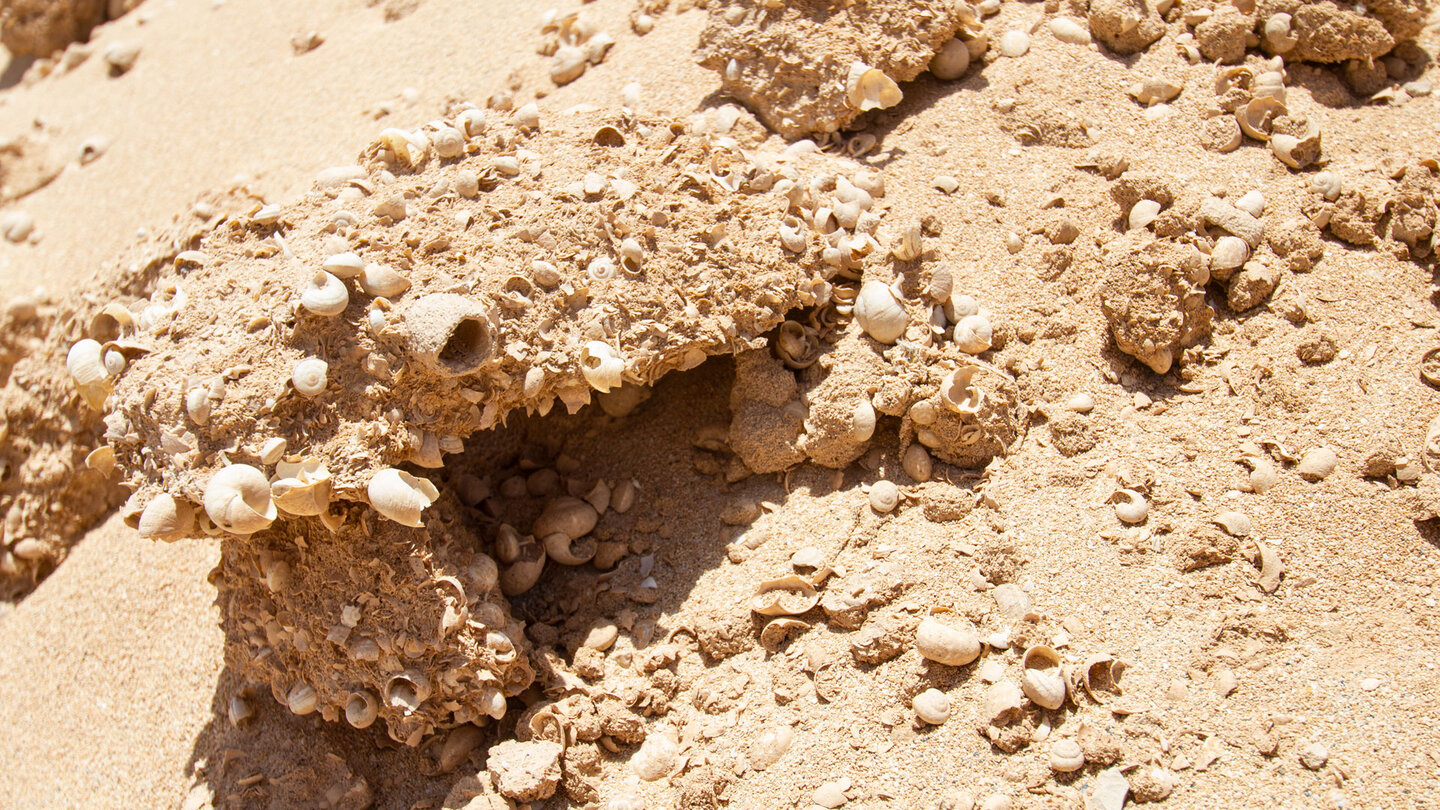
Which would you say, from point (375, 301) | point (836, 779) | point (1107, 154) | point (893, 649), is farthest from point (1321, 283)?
point (375, 301)

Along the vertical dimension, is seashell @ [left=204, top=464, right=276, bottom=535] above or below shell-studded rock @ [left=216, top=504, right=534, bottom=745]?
above

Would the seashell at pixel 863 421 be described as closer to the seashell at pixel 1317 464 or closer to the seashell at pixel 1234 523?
the seashell at pixel 1234 523

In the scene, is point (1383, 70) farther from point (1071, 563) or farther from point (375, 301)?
point (375, 301)

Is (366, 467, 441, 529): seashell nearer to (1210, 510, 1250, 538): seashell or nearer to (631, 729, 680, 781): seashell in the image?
(631, 729, 680, 781): seashell

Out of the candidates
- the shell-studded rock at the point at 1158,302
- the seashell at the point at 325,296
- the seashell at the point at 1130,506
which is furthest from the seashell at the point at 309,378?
the shell-studded rock at the point at 1158,302

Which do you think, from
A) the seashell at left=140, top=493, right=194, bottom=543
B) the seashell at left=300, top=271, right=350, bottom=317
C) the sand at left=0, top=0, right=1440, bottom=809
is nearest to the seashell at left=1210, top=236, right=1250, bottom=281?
the sand at left=0, top=0, right=1440, bottom=809

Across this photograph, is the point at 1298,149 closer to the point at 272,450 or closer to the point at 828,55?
the point at 828,55

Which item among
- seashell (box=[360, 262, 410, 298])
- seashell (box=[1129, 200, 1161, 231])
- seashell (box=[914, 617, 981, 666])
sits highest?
seashell (box=[360, 262, 410, 298])

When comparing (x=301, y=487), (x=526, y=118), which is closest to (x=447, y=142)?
(x=526, y=118)
